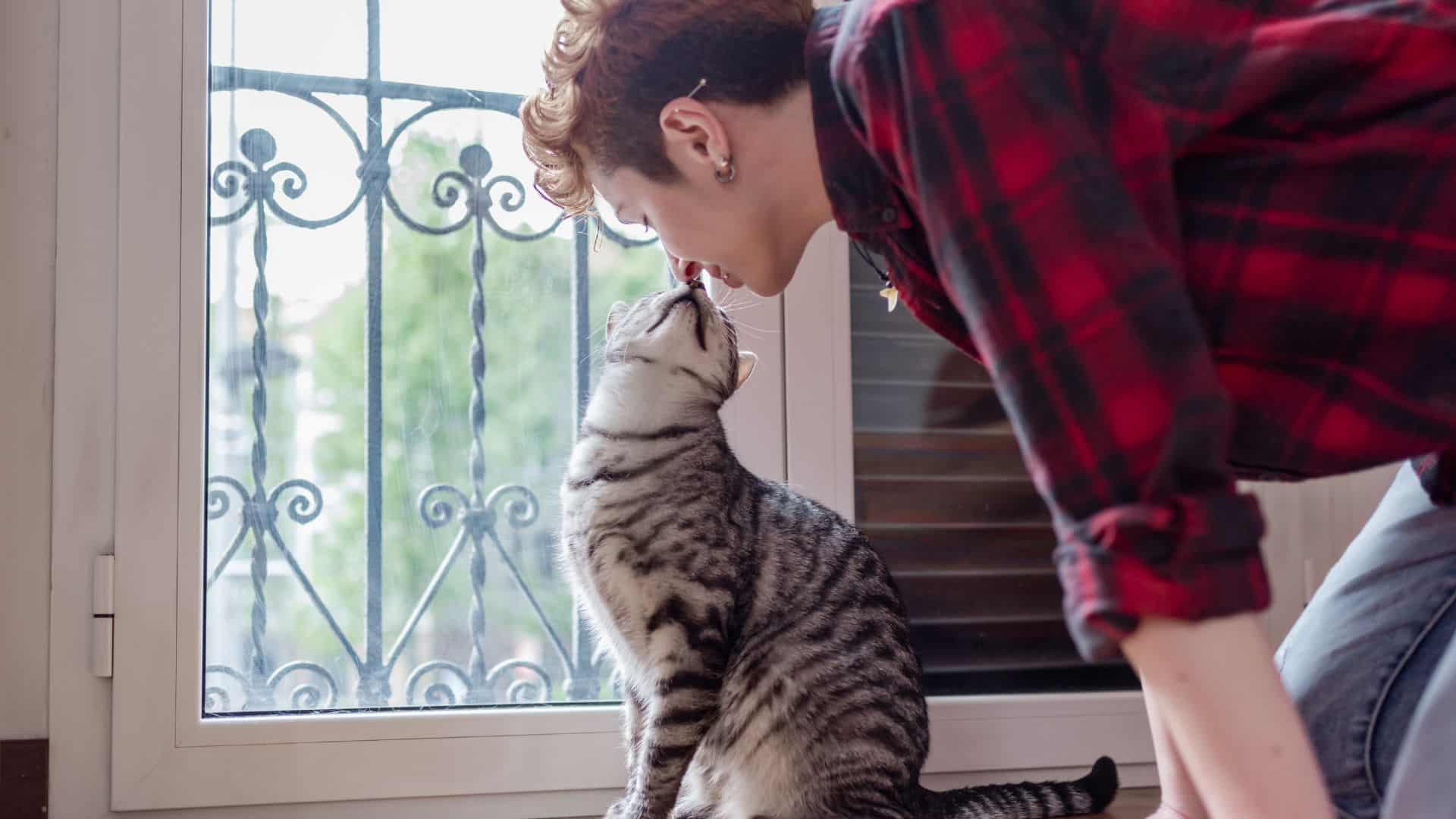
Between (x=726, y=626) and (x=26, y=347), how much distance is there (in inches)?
38.1

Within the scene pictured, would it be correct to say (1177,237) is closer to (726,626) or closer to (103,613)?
(726,626)

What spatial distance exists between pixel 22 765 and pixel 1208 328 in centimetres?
147

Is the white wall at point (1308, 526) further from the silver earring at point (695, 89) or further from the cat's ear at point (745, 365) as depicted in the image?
the silver earring at point (695, 89)

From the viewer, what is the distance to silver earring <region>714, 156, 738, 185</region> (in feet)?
3.12

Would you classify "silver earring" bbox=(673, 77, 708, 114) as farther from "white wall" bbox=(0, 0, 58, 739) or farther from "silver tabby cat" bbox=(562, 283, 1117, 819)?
"white wall" bbox=(0, 0, 58, 739)

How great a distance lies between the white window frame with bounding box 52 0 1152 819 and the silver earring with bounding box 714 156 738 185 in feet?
2.89

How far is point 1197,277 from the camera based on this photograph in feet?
2.35

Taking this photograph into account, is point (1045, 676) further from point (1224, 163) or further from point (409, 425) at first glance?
point (1224, 163)

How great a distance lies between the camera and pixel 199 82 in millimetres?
1539

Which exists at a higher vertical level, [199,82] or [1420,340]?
[199,82]

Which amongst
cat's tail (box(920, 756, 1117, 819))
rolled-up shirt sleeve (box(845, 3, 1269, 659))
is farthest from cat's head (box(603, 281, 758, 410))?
rolled-up shirt sleeve (box(845, 3, 1269, 659))

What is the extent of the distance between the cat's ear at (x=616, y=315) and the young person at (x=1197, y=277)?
74cm

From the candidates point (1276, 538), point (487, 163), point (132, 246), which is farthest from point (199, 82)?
point (1276, 538)

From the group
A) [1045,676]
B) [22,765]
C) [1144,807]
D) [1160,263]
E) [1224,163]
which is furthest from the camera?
[1045,676]
